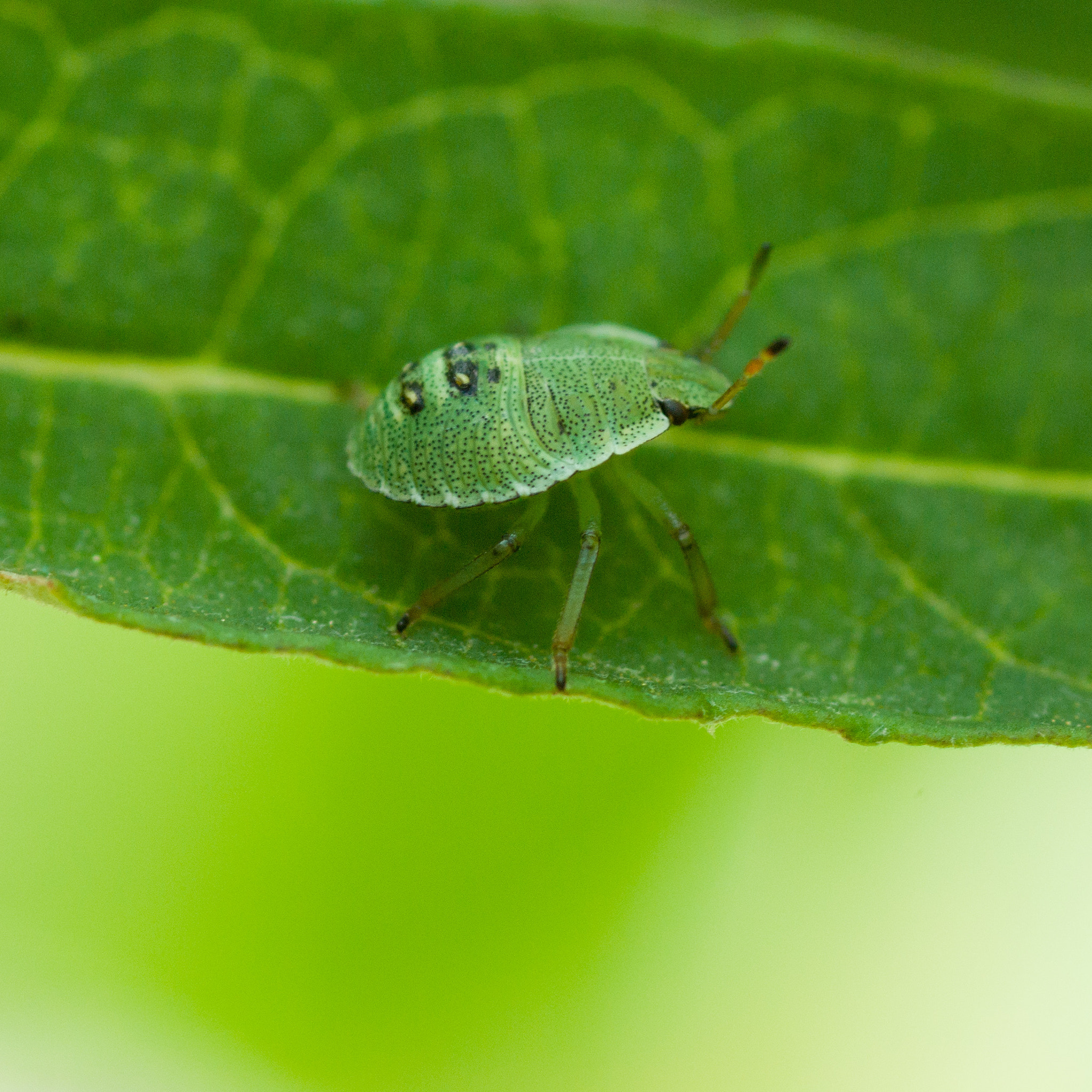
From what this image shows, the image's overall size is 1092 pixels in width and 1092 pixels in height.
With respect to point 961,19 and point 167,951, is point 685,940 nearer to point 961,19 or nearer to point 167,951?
point 167,951

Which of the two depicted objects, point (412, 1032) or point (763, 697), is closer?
point (763, 697)

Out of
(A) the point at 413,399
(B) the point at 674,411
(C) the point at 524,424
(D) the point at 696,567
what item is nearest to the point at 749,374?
(B) the point at 674,411

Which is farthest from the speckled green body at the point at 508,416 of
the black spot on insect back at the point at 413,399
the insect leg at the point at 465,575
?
the insect leg at the point at 465,575

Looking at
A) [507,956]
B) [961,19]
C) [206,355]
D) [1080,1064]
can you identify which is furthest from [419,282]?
[1080,1064]

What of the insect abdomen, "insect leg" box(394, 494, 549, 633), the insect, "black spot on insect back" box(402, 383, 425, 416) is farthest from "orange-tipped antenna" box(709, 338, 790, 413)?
"black spot on insect back" box(402, 383, 425, 416)

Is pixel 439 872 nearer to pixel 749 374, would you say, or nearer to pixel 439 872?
pixel 439 872

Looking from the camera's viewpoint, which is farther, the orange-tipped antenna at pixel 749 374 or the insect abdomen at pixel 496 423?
the insect abdomen at pixel 496 423

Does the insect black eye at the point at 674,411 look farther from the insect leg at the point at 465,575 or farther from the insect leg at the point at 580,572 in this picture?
the insect leg at the point at 465,575
